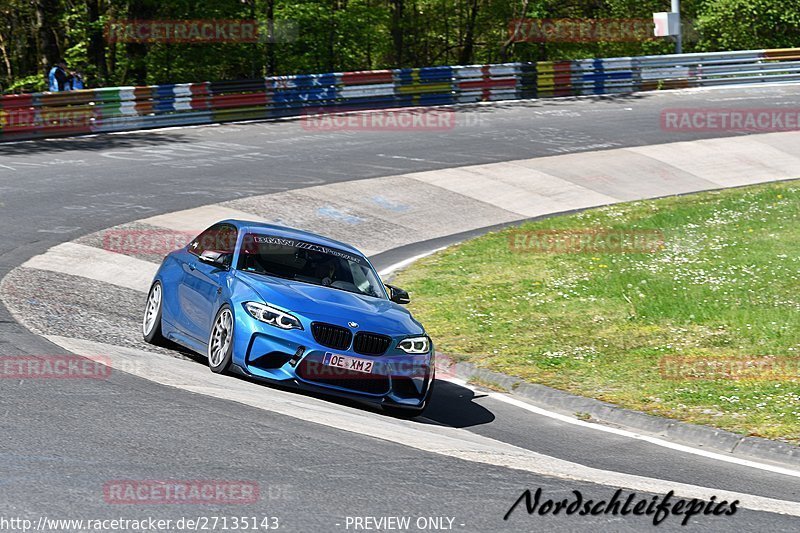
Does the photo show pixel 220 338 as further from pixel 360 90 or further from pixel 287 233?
pixel 360 90

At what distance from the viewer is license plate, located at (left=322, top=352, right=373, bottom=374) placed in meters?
Result: 9.55

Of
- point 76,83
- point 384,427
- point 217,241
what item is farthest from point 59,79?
point 384,427

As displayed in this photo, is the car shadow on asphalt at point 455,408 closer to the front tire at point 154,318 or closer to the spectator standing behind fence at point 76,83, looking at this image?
the front tire at point 154,318

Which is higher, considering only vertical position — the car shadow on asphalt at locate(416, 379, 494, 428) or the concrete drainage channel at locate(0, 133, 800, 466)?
the concrete drainage channel at locate(0, 133, 800, 466)

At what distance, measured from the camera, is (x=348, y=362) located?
9586mm

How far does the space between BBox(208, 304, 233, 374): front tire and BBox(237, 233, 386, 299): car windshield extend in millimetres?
691

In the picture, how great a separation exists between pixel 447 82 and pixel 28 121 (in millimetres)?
12558

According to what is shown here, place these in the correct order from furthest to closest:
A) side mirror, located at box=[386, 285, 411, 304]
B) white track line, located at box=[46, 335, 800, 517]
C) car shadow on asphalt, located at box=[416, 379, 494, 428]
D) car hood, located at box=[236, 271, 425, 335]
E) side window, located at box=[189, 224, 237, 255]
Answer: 1. side window, located at box=[189, 224, 237, 255]
2. side mirror, located at box=[386, 285, 411, 304]
3. car shadow on asphalt, located at box=[416, 379, 494, 428]
4. car hood, located at box=[236, 271, 425, 335]
5. white track line, located at box=[46, 335, 800, 517]

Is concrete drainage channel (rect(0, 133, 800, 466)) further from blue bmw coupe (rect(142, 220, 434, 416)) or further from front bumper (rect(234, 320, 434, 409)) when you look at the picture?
front bumper (rect(234, 320, 434, 409))

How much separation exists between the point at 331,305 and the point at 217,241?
217 centimetres

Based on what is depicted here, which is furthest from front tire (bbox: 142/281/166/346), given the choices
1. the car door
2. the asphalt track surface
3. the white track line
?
the asphalt track surface

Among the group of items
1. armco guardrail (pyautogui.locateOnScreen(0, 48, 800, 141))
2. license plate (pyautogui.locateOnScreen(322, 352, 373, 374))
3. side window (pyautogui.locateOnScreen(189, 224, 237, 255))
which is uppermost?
armco guardrail (pyautogui.locateOnScreen(0, 48, 800, 141))

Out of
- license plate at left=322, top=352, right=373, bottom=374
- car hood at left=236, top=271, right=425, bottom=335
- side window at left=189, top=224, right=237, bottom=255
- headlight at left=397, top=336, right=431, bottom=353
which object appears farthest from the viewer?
side window at left=189, top=224, right=237, bottom=255

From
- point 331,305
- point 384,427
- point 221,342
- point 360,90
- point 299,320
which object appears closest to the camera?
point 384,427
